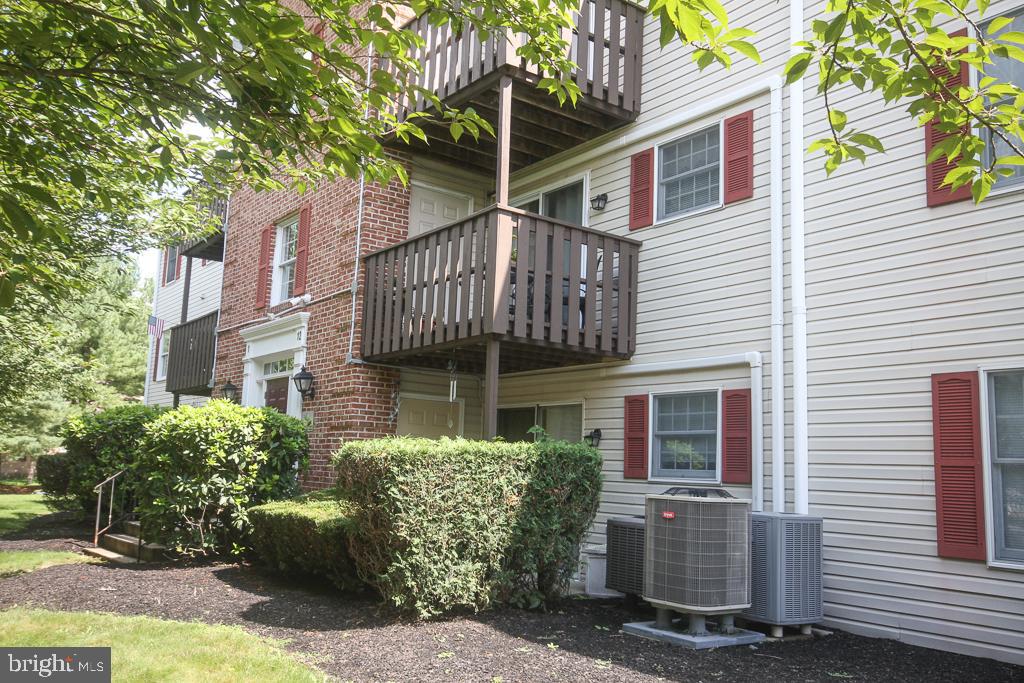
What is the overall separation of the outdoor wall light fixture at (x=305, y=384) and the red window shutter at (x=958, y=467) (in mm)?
8159

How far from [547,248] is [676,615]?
4052mm

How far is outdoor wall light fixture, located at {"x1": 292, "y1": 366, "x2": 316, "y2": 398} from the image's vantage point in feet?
38.2

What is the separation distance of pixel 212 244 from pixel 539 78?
10.4 m

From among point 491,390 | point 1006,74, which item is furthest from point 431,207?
point 1006,74

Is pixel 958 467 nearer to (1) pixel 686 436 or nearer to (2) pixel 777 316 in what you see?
(2) pixel 777 316

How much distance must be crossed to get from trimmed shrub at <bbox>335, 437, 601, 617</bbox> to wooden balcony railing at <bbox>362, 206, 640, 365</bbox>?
172cm

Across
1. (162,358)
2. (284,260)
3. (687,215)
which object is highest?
(284,260)

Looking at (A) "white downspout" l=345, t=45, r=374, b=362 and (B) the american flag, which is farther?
(B) the american flag

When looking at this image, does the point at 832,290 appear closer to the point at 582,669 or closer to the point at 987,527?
the point at 987,527

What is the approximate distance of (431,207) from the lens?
38.8 feet

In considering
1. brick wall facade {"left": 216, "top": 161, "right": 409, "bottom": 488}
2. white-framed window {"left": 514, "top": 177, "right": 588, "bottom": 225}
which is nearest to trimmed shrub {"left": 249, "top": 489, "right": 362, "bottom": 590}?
brick wall facade {"left": 216, "top": 161, "right": 409, "bottom": 488}

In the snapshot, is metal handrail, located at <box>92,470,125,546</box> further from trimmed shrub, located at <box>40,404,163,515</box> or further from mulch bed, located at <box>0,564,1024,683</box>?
mulch bed, located at <box>0,564,1024,683</box>

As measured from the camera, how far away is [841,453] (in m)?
7.35

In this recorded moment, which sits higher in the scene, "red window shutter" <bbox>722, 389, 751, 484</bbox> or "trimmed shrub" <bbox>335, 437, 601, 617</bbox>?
"red window shutter" <bbox>722, 389, 751, 484</bbox>
